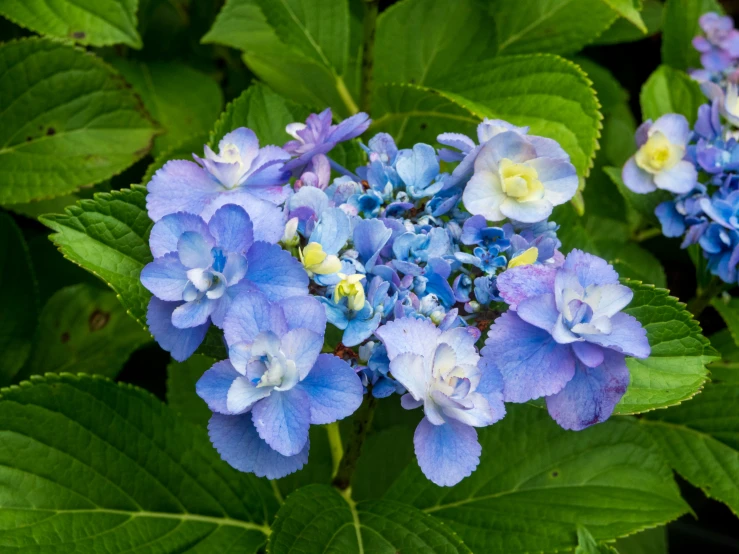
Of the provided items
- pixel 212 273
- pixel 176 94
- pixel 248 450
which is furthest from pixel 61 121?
pixel 248 450

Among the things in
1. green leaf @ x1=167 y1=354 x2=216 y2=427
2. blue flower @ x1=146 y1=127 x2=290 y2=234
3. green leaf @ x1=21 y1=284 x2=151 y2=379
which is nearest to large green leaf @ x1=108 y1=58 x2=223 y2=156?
green leaf @ x1=21 y1=284 x2=151 y2=379

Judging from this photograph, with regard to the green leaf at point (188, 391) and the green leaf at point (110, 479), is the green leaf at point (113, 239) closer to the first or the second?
the green leaf at point (110, 479)

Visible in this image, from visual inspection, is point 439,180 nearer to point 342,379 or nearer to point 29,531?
point 342,379

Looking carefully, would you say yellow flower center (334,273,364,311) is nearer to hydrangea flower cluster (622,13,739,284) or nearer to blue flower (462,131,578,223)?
blue flower (462,131,578,223)

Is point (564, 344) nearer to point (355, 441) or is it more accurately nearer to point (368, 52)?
point (355, 441)

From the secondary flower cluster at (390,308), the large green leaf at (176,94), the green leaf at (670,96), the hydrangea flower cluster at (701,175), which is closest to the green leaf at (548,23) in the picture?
the green leaf at (670,96)
